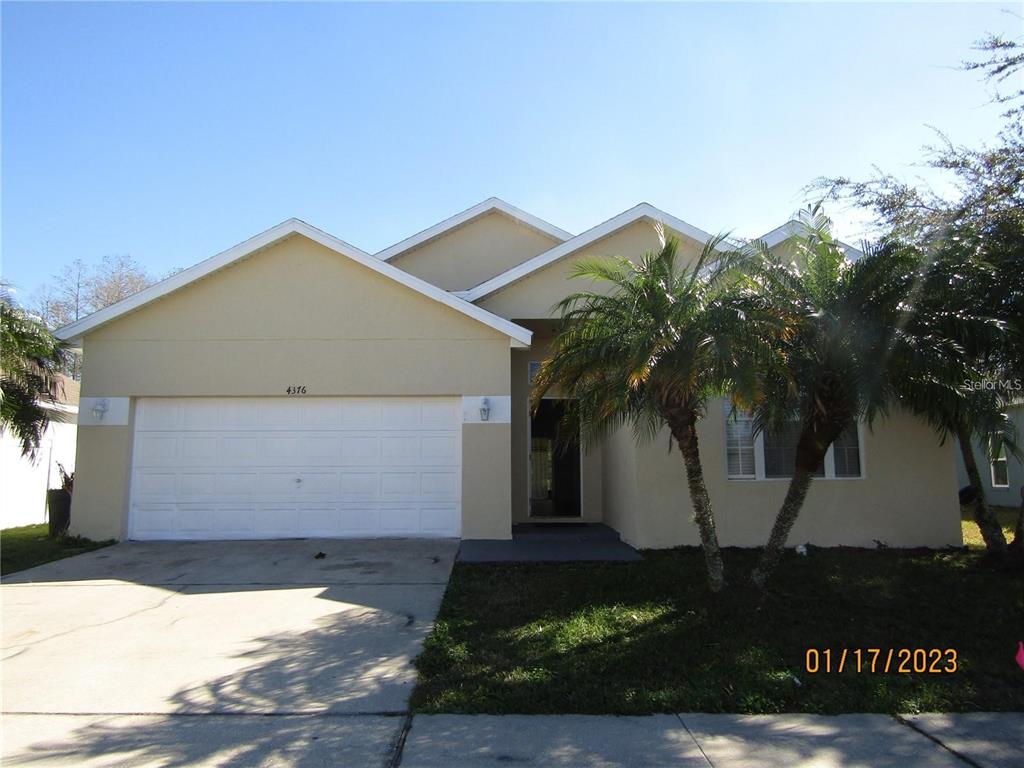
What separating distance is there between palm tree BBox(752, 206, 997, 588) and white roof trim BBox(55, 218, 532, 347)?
4880 mm

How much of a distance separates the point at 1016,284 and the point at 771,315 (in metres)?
3.10

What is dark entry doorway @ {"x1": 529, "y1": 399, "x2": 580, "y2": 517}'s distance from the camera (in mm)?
13055

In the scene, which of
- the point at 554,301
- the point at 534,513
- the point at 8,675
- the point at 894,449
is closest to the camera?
the point at 8,675

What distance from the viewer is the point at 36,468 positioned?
15.4m

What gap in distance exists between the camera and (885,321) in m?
6.68

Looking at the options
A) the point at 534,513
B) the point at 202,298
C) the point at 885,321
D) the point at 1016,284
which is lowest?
the point at 534,513

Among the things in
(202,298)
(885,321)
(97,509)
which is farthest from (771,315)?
(97,509)

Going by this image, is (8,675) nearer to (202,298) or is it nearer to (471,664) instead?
(471,664)

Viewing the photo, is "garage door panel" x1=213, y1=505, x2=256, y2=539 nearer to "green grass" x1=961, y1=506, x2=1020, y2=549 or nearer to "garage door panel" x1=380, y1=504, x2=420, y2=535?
"garage door panel" x1=380, y1=504, x2=420, y2=535

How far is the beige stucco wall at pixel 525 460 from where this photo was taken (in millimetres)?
12891

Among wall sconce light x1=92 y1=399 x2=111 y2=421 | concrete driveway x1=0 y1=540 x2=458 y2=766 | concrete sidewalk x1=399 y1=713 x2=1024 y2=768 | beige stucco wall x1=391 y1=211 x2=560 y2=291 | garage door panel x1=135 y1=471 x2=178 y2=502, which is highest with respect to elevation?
beige stucco wall x1=391 y1=211 x2=560 y2=291

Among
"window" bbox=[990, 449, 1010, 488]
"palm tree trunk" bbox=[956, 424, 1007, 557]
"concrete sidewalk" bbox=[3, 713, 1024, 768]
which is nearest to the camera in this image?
"concrete sidewalk" bbox=[3, 713, 1024, 768]
